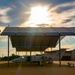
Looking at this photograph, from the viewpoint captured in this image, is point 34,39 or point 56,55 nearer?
point 34,39

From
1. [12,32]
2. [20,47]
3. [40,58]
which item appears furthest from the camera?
[20,47]

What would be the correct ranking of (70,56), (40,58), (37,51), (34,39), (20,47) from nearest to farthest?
(40,58)
(34,39)
(20,47)
(37,51)
(70,56)

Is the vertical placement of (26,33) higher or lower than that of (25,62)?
higher

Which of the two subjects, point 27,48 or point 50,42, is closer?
point 50,42

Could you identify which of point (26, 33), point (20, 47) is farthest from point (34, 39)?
point (26, 33)

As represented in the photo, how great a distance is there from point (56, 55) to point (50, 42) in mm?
8033

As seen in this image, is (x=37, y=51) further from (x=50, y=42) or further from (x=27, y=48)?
(x=50, y=42)

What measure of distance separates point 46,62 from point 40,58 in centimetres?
461

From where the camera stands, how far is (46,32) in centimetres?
3912

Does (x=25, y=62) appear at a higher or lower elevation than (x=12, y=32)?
lower

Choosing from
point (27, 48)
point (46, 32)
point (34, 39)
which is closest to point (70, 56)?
point (27, 48)

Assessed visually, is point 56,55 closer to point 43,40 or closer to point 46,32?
point 43,40

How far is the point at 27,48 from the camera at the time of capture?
58844mm

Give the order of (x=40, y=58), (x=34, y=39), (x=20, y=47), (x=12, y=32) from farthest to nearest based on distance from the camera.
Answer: (x=20, y=47), (x=34, y=39), (x=40, y=58), (x=12, y=32)
